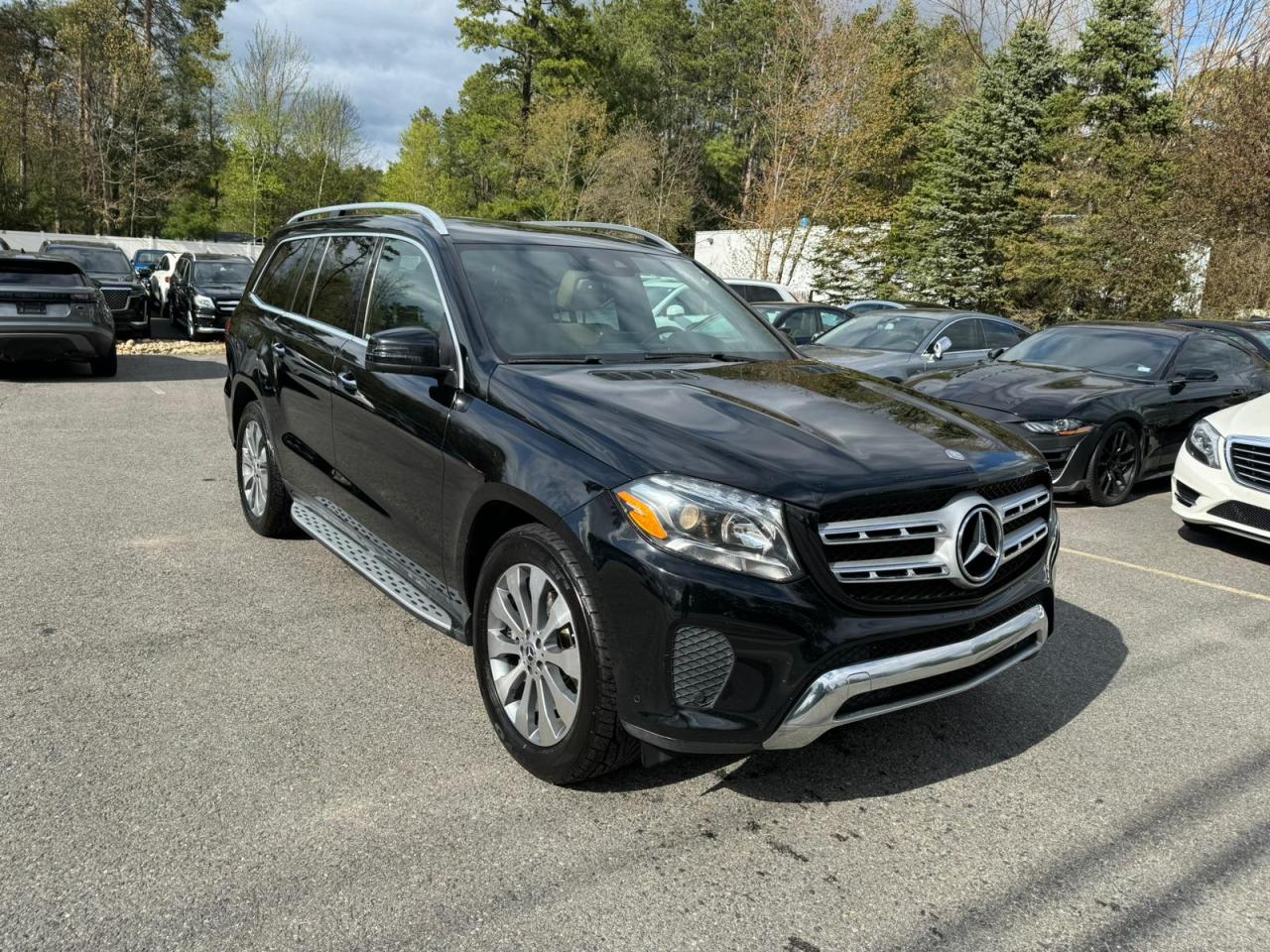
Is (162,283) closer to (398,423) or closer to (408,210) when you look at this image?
(408,210)

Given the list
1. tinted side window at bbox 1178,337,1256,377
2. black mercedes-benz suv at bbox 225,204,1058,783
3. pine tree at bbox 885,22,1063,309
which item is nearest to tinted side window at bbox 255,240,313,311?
black mercedes-benz suv at bbox 225,204,1058,783

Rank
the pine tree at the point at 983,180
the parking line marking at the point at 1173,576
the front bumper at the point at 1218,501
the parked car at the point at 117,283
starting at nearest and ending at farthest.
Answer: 1. the parking line marking at the point at 1173,576
2. the front bumper at the point at 1218,501
3. the parked car at the point at 117,283
4. the pine tree at the point at 983,180

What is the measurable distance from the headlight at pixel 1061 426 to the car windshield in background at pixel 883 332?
13.4 feet

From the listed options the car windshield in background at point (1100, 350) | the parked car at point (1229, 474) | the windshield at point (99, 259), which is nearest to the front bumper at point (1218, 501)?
the parked car at point (1229, 474)

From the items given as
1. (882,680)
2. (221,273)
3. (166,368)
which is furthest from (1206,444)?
(221,273)

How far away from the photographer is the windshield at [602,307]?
3773 millimetres

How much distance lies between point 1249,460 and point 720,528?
17.1 feet

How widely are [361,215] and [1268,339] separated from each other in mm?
12785

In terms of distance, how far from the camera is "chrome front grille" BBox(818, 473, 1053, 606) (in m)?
2.74

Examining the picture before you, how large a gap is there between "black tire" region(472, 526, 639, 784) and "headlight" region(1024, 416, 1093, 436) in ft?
19.4

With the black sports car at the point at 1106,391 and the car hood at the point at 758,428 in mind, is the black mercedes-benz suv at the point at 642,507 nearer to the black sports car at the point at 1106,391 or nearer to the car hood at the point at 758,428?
the car hood at the point at 758,428

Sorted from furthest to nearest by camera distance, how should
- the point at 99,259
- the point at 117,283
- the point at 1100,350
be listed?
the point at 99,259 < the point at 117,283 < the point at 1100,350

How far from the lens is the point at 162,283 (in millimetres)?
23438

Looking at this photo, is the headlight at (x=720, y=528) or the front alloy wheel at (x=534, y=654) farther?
the front alloy wheel at (x=534, y=654)
